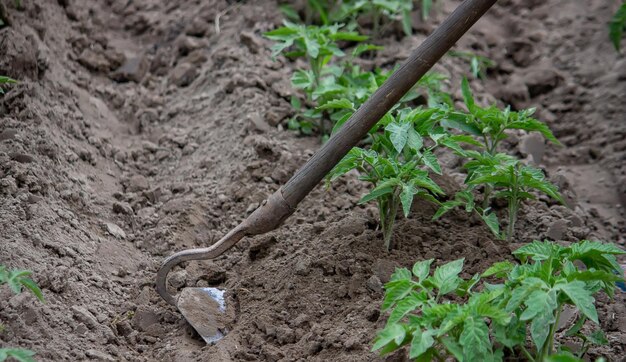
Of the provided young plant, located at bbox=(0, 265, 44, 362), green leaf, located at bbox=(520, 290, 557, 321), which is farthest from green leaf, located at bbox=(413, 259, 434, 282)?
young plant, located at bbox=(0, 265, 44, 362)

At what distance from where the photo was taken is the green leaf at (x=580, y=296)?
102 inches

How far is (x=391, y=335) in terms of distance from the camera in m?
2.66

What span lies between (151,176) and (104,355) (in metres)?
1.25

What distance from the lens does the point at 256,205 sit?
3850 millimetres

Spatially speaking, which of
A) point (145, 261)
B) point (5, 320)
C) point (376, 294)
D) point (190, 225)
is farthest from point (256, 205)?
point (5, 320)

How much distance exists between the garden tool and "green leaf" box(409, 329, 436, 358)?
839 mm

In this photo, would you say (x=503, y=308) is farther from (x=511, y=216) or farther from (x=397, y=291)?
(x=511, y=216)

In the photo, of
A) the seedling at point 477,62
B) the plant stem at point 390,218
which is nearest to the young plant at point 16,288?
the plant stem at point 390,218

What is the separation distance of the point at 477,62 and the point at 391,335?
2634mm

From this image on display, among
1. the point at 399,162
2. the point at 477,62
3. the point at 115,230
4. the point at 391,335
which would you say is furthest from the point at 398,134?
the point at 477,62

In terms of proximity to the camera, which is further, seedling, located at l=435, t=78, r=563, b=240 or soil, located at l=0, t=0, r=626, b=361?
seedling, located at l=435, t=78, r=563, b=240

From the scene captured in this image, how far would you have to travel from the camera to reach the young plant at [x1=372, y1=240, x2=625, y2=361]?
8.60 feet

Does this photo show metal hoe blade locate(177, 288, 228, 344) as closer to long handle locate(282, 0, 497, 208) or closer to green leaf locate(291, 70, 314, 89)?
long handle locate(282, 0, 497, 208)

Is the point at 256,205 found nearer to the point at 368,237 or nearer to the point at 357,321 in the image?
the point at 368,237
